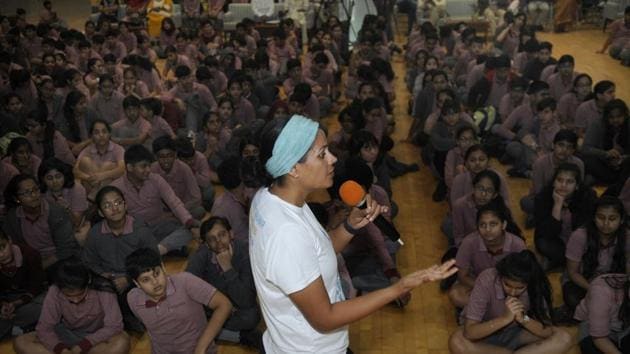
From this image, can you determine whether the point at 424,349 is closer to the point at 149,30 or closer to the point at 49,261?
the point at 49,261

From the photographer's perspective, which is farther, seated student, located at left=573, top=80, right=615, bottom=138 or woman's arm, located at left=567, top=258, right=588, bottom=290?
seated student, located at left=573, top=80, right=615, bottom=138

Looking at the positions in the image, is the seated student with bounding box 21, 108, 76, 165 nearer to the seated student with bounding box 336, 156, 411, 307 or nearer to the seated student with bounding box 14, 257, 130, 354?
the seated student with bounding box 14, 257, 130, 354

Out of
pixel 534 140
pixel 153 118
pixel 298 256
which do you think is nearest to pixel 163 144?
pixel 153 118

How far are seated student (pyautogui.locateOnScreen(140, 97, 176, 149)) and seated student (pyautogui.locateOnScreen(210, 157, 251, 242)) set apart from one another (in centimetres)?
180

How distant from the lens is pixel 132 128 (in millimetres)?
5410

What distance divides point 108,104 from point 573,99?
4396 millimetres

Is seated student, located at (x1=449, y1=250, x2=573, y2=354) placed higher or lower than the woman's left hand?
lower

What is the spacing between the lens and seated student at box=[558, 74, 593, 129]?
5578 mm

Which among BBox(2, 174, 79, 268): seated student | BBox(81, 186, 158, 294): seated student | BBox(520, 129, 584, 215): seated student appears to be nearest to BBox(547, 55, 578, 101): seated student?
BBox(520, 129, 584, 215): seated student

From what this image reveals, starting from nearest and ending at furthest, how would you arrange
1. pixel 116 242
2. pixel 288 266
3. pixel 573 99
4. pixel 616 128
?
pixel 288 266
pixel 116 242
pixel 616 128
pixel 573 99

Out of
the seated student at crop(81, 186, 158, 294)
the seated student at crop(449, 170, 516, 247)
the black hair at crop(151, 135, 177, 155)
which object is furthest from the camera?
the black hair at crop(151, 135, 177, 155)

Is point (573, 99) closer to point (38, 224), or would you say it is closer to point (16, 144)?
point (38, 224)

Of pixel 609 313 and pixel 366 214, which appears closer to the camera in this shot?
pixel 366 214

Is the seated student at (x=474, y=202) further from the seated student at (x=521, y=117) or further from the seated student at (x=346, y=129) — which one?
the seated student at (x=521, y=117)
